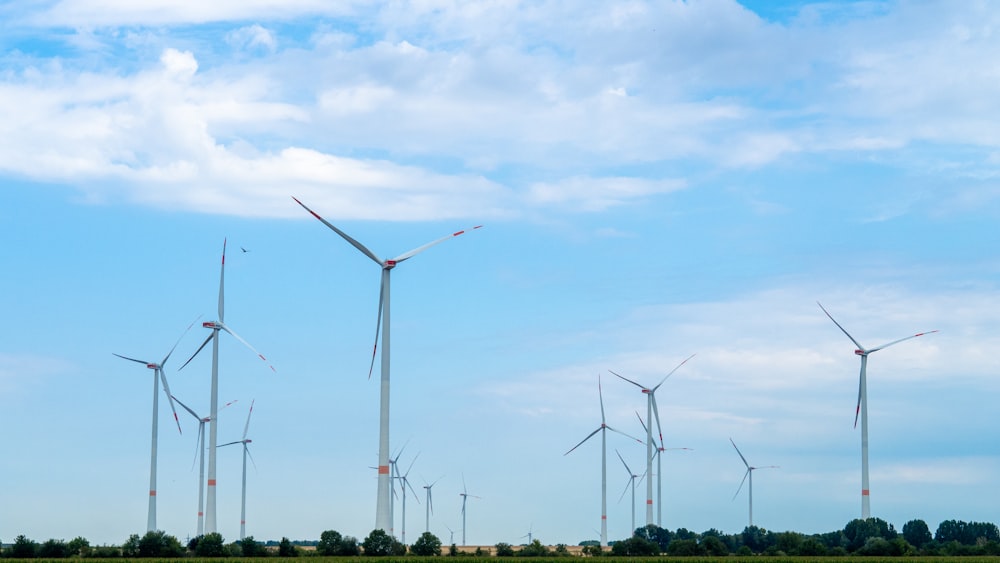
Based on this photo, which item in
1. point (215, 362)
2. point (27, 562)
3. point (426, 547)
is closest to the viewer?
point (27, 562)

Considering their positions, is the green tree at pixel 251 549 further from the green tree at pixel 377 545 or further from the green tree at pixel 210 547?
the green tree at pixel 377 545

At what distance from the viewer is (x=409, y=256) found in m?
125

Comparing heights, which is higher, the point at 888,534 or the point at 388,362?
the point at 388,362

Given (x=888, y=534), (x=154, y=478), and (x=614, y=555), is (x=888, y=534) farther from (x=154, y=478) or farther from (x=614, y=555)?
(x=154, y=478)

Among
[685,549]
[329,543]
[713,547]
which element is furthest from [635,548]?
[329,543]

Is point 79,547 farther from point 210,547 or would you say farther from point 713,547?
point 713,547

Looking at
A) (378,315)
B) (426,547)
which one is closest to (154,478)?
(426,547)

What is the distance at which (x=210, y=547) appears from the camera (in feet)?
448

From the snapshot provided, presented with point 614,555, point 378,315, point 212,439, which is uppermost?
point 378,315

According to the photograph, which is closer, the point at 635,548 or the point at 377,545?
the point at 377,545

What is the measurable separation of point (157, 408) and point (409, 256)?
66454 millimetres

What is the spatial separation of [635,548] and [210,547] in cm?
4852

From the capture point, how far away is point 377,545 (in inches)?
4993

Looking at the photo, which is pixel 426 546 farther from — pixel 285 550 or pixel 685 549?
pixel 685 549
